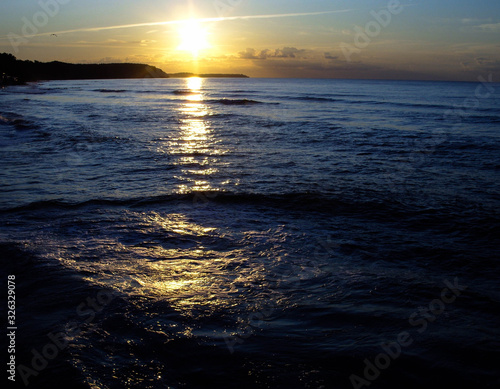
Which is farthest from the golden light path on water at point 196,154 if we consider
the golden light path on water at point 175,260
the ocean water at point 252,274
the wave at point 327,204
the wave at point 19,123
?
the wave at point 19,123

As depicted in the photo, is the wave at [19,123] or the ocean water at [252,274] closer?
the ocean water at [252,274]

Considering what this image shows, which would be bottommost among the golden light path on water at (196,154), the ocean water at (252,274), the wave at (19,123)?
the ocean water at (252,274)

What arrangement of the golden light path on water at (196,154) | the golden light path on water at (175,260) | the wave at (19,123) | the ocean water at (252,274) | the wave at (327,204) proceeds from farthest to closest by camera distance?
the wave at (19,123)
the golden light path on water at (196,154)
the wave at (327,204)
the golden light path on water at (175,260)
the ocean water at (252,274)

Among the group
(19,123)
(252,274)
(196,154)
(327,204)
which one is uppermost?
(19,123)

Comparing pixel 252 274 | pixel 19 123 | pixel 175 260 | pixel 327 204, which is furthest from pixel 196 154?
pixel 19 123

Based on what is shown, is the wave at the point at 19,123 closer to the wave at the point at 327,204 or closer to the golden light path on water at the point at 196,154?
the golden light path on water at the point at 196,154

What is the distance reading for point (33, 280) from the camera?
5184mm

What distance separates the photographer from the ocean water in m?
3.71

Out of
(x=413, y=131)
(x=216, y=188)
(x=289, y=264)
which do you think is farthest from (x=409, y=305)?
(x=413, y=131)

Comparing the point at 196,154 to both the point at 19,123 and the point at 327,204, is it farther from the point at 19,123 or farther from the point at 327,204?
the point at 19,123

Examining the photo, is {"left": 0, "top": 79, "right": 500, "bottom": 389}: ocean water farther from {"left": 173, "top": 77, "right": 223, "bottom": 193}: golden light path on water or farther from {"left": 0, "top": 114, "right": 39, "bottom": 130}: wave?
{"left": 0, "top": 114, "right": 39, "bottom": 130}: wave

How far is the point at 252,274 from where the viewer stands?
554 cm

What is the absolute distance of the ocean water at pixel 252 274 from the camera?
3.71m

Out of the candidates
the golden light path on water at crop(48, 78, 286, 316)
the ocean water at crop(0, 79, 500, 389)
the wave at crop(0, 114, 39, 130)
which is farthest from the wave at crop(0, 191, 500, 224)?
the wave at crop(0, 114, 39, 130)
